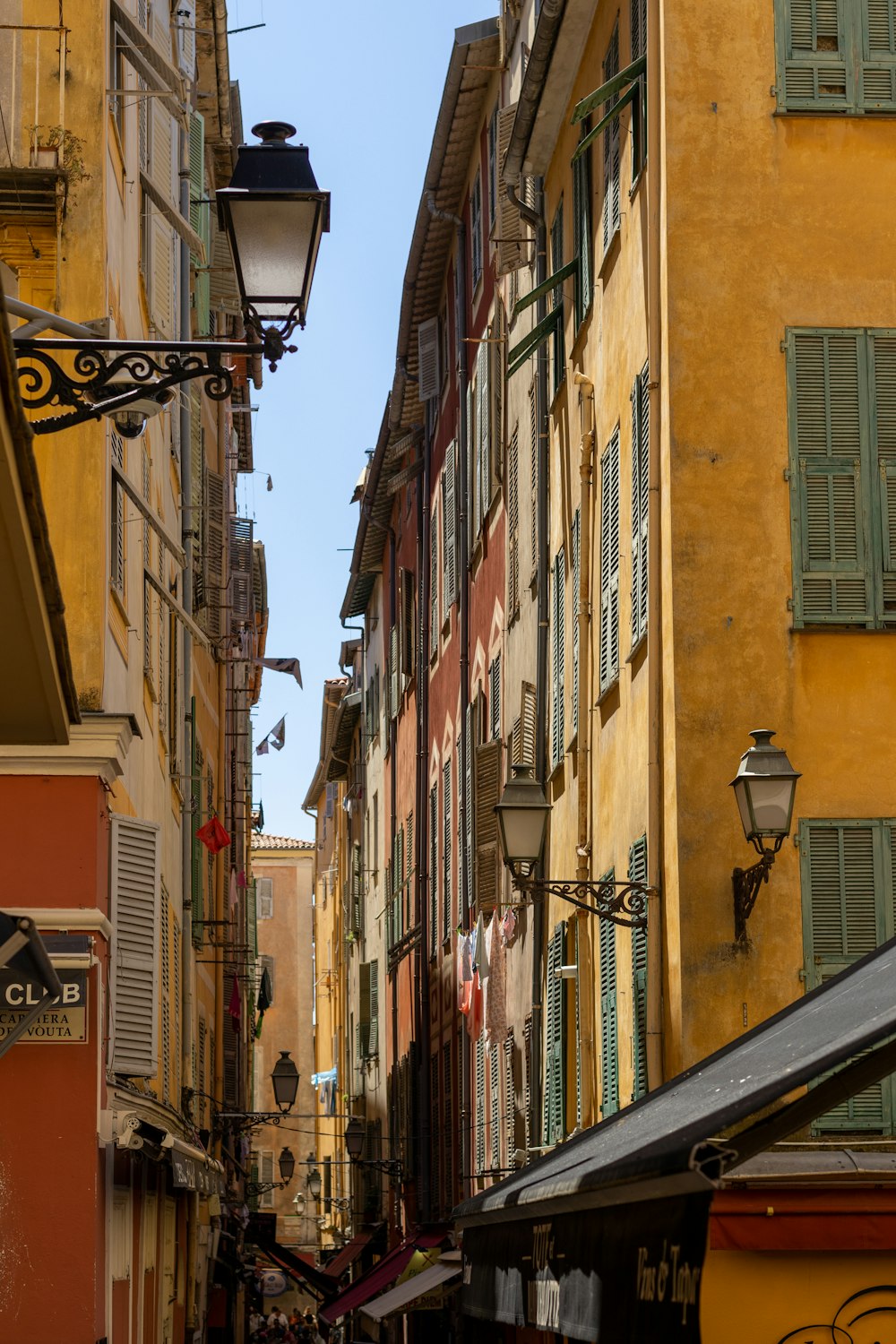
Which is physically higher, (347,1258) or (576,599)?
(576,599)

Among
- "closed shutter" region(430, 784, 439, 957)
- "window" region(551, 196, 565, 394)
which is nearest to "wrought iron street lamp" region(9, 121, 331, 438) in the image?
"window" region(551, 196, 565, 394)

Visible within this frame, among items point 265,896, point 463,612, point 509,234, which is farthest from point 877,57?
point 265,896

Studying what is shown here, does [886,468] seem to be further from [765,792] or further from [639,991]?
[639,991]

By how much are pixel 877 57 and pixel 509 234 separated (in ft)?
25.8

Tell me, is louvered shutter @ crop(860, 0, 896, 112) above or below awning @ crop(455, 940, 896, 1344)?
above

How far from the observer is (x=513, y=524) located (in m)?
20.1

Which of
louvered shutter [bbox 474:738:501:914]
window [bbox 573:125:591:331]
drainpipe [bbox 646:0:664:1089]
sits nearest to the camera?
drainpipe [bbox 646:0:664:1089]

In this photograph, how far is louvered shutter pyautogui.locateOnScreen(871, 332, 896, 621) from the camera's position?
11.5 m

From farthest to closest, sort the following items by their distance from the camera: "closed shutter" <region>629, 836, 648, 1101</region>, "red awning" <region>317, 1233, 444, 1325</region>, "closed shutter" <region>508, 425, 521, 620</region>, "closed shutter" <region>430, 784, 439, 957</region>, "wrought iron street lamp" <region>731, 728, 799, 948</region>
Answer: "closed shutter" <region>430, 784, 439, 957</region> < "red awning" <region>317, 1233, 444, 1325</region> < "closed shutter" <region>508, 425, 521, 620</region> < "closed shutter" <region>629, 836, 648, 1101</region> < "wrought iron street lamp" <region>731, 728, 799, 948</region>

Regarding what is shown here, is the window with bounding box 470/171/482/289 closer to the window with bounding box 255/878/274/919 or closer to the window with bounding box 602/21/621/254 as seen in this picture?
the window with bounding box 602/21/621/254

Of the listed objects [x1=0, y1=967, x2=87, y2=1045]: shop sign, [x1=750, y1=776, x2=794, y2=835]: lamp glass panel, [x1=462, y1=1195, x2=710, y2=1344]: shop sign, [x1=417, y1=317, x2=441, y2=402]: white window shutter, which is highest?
[x1=417, y1=317, x2=441, y2=402]: white window shutter

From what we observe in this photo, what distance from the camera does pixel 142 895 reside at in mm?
13609

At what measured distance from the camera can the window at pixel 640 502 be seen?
1238cm

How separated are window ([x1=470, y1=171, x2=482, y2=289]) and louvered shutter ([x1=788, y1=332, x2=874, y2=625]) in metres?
12.8
